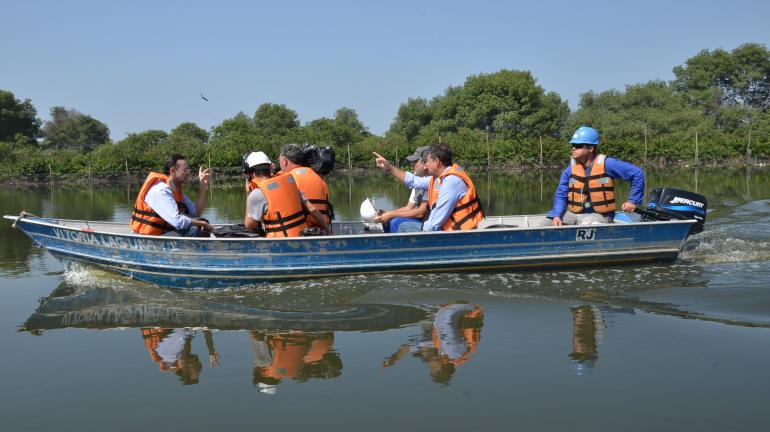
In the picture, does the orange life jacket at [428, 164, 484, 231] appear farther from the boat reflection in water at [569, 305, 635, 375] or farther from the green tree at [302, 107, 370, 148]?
the green tree at [302, 107, 370, 148]

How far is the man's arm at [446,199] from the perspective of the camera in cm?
729

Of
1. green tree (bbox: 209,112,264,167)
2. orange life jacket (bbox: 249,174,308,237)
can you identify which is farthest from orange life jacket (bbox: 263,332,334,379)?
green tree (bbox: 209,112,264,167)

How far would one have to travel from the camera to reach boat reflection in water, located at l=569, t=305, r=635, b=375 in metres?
4.78

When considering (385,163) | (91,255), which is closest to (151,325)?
(91,255)

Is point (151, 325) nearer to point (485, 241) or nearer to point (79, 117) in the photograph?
point (485, 241)

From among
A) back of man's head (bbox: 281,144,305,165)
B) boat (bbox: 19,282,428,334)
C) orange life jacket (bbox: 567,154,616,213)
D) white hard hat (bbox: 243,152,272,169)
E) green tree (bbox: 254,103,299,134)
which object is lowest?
boat (bbox: 19,282,428,334)

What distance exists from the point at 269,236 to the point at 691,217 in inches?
A: 192

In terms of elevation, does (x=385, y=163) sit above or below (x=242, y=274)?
above

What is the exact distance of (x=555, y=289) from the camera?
695cm

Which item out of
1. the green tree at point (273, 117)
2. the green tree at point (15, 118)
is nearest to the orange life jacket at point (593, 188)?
the green tree at point (273, 117)

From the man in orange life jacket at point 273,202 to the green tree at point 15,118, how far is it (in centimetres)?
5433

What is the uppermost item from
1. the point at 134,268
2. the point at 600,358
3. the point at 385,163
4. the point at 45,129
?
the point at 45,129

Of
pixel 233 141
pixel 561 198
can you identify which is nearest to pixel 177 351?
pixel 561 198

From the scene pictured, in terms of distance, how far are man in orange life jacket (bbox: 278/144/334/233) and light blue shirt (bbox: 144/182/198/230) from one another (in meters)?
1.21
